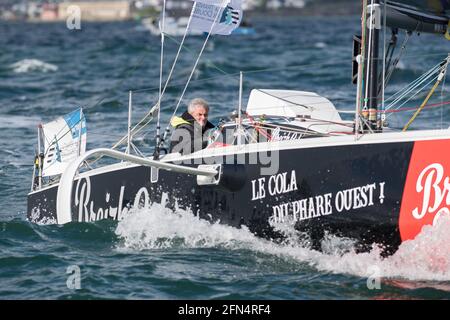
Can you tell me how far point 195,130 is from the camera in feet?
28.5

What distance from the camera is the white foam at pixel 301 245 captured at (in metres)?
7.10

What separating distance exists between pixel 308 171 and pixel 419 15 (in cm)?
222

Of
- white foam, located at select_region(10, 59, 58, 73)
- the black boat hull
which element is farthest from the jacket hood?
white foam, located at select_region(10, 59, 58, 73)

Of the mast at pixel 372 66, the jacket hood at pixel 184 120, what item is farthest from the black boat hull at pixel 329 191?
the mast at pixel 372 66

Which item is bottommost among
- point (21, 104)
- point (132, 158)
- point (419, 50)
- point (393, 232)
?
point (393, 232)

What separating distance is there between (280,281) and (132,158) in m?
1.62

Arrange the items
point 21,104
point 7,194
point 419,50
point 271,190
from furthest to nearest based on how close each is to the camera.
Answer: point 419,50 → point 21,104 → point 7,194 → point 271,190

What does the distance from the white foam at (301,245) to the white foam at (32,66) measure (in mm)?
20168

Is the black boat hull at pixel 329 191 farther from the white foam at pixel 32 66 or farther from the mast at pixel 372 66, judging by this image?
the white foam at pixel 32 66

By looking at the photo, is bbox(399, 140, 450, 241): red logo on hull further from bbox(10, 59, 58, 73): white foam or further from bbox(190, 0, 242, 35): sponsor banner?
bbox(10, 59, 58, 73): white foam

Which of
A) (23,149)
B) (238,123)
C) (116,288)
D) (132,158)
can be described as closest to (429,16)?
(238,123)
